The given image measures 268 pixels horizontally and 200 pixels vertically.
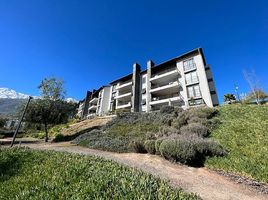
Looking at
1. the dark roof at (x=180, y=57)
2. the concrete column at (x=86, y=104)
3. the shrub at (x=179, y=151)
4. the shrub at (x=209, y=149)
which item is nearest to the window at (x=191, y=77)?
the dark roof at (x=180, y=57)

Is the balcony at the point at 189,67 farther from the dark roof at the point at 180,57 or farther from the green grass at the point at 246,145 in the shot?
the green grass at the point at 246,145

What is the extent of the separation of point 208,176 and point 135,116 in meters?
17.2

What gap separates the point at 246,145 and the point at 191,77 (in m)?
24.4

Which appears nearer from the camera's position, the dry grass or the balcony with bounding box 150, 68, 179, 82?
the dry grass

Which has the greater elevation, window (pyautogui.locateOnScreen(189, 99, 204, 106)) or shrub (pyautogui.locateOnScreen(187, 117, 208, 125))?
window (pyautogui.locateOnScreen(189, 99, 204, 106))

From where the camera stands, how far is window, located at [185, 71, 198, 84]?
30.5 metres

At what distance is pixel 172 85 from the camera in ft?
109

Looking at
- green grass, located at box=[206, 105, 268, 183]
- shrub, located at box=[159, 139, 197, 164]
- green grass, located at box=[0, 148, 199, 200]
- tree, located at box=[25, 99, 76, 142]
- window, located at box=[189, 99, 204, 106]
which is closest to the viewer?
green grass, located at box=[0, 148, 199, 200]

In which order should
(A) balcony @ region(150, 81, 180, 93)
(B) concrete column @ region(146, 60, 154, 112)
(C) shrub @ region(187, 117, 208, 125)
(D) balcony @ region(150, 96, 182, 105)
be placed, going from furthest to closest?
(B) concrete column @ region(146, 60, 154, 112), (A) balcony @ region(150, 81, 180, 93), (D) balcony @ region(150, 96, 182, 105), (C) shrub @ region(187, 117, 208, 125)

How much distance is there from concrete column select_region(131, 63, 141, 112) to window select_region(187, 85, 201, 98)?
13744 millimetres

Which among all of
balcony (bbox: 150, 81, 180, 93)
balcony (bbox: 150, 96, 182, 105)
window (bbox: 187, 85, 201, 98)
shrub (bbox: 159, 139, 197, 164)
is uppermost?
balcony (bbox: 150, 81, 180, 93)

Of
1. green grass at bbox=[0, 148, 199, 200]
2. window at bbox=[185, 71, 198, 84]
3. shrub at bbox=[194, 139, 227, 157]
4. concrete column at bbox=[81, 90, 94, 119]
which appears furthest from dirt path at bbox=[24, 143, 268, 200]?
concrete column at bbox=[81, 90, 94, 119]

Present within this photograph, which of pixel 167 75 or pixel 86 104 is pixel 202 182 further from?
pixel 86 104

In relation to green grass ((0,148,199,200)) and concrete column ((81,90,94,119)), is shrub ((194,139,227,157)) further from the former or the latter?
concrete column ((81,90,94,119))
